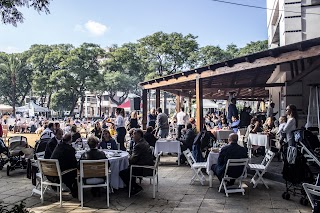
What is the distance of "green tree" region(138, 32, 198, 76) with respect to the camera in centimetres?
3328

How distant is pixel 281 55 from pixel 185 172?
11.5 feet

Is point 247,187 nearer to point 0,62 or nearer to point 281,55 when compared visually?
point 281,55

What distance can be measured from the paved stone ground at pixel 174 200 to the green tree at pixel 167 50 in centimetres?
2774

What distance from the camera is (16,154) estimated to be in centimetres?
813

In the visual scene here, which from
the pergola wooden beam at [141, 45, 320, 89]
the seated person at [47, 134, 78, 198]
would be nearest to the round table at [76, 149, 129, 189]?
the seated person at [47, 134, 78, 198]

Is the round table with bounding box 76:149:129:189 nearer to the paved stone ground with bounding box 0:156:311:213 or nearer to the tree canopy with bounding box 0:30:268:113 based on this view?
the paved stone ground with bounding box 0:156:311:213

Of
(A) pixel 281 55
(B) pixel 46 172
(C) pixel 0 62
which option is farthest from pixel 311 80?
(C) pixel 0 62

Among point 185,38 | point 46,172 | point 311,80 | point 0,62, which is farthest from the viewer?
point 0,62

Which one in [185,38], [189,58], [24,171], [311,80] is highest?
[185,38]

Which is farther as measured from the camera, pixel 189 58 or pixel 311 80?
pixel 189 58

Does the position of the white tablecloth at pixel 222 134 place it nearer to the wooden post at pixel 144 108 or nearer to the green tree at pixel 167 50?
the wooden post at pixel 144 108

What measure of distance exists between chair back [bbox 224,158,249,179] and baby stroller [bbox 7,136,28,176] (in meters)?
5.22

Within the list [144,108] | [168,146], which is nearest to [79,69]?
[144,108]

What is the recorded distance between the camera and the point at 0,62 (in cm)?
3966
